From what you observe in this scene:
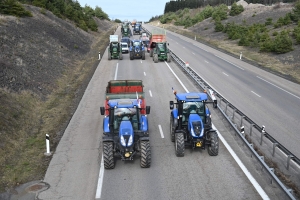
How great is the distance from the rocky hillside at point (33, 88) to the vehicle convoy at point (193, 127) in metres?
5.57

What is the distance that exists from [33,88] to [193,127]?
45.3 ft

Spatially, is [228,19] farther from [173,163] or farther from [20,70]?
[173,163]

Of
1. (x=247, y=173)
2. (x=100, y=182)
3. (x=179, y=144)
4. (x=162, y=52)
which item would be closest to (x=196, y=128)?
(x=179, y=144)

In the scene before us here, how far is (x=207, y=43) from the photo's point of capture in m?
64.2

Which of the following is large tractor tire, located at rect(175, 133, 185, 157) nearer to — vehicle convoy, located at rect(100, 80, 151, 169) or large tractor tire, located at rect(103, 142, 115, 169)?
vehicle convoy, located at rect(100, 80, 151, 169)

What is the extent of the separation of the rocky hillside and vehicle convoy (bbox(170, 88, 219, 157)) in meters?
5.57

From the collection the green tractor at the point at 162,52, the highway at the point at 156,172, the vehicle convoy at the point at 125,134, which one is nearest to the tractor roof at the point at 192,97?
the vehicle convoy at the point at 125,134

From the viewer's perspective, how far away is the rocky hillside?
14.9 metres

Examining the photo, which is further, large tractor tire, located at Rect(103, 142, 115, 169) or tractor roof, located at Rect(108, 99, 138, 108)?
tractor roof, located at Rect(108, 99, 138, 108)

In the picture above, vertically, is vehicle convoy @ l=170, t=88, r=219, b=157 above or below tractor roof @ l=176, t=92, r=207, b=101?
below

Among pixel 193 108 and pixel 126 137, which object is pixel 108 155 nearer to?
pixel 126 137

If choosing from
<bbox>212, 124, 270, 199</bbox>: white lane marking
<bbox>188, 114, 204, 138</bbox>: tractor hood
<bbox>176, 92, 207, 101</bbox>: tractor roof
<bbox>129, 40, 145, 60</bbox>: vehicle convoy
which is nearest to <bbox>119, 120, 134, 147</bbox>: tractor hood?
<bbox>188, 114, 204, 138</bbox>: tractor hood

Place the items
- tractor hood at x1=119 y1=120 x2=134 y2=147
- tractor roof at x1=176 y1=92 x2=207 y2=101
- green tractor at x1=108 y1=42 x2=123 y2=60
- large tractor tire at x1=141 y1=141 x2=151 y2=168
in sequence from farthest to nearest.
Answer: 1. green tractor at x1=108 y1=42 x2=123 y2=60
2. tractor roof at x1=176 y1=92 x2=207 y2=101
3. large tractor tire at x1=141 y1=141 x2=151 y2=168
4. tractor hood at x1=119 y1=120 x2=134 y2=147

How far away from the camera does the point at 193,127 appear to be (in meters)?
14.4
